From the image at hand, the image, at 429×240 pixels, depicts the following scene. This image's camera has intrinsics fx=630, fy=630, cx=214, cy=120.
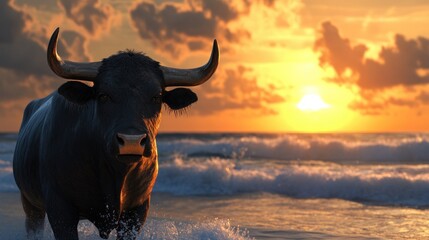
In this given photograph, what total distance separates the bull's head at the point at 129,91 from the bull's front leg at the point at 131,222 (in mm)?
1176

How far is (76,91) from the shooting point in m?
5.27

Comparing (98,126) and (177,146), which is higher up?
(177,146)

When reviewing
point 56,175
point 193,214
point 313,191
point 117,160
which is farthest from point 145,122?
point 313,191

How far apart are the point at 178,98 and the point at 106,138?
3.01ft

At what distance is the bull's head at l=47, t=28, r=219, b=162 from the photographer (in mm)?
4691

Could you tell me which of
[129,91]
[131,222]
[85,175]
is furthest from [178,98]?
[131,222]

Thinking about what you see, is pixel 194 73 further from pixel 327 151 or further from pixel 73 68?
pixel 327 151

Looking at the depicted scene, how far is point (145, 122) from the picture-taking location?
4.90m

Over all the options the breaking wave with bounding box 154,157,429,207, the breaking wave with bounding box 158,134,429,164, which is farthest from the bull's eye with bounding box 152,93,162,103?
the breaking wave with bounding box 158,134,429,164

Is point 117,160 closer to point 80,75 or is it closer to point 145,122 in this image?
point 145,122

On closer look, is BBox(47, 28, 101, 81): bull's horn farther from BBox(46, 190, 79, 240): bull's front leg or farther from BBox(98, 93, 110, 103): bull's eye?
BBox(46, 190, 79, 240): bull's front leg

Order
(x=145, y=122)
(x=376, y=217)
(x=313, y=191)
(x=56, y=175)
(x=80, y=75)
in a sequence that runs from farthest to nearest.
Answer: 1. (x=313, y=191)
2. (x=376, y=217)
3. (x=56, y=175)
4. (x=80, y=75)
5. (x=145, y=122)

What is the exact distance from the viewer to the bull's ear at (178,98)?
18.3 ft

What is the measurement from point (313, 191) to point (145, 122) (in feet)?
48.0
